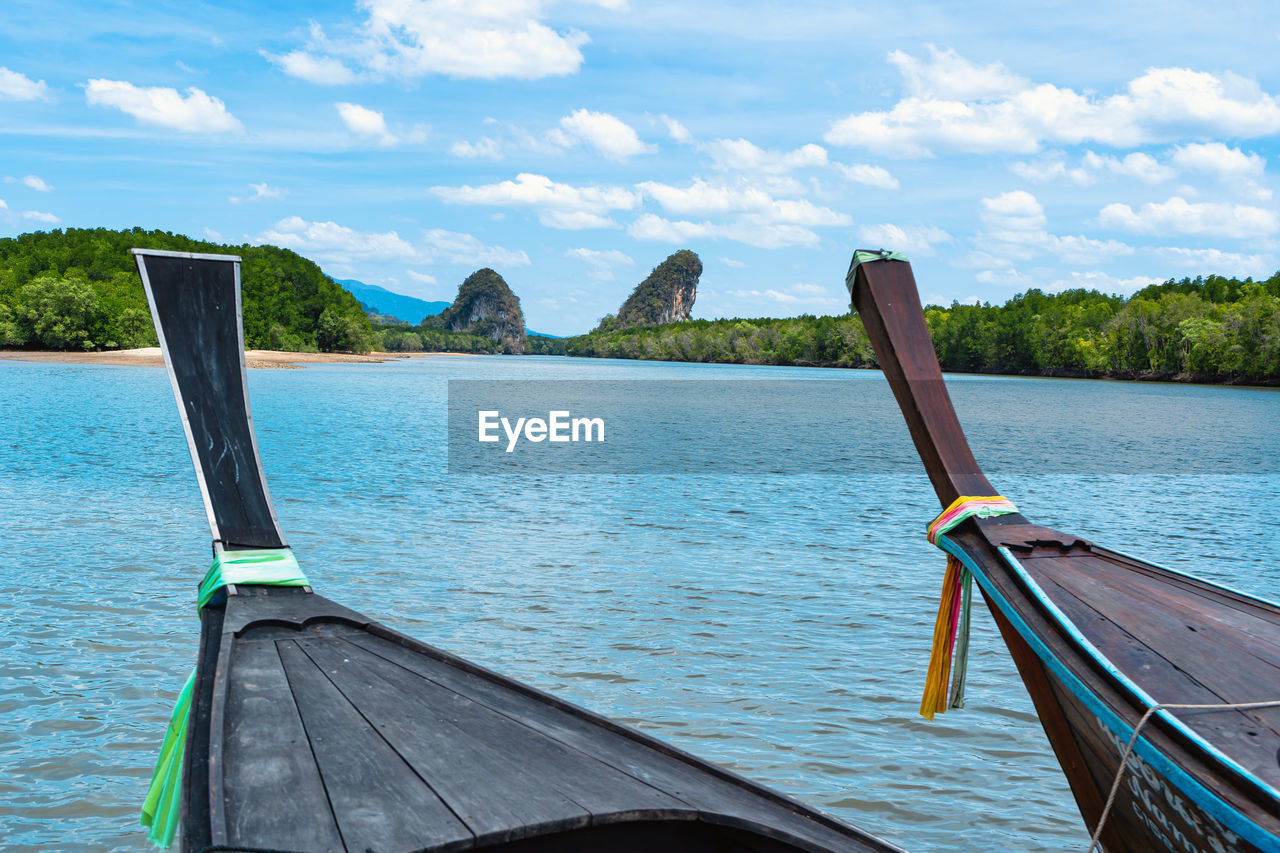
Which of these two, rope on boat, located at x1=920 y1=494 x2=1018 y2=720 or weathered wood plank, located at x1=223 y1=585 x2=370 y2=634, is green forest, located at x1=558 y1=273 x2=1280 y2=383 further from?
weathered wood plank, located at x1=223 y1=585 x2=370 y2=634

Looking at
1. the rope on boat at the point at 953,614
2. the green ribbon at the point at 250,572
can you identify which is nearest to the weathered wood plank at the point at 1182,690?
the rope on boat at the point at 953,614

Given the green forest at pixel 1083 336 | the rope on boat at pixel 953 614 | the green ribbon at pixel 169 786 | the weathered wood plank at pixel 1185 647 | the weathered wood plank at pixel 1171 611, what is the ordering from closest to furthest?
1. the weathered wood plank at pixel 1185 647
2. the weathered wood plank at pixel 1171 611
3. the green ribbon at pixel 169 786
4. the rope on boat at pixel 953 614
5. the green forest at pixel 1083 336

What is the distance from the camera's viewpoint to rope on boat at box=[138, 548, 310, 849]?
3.65 meters

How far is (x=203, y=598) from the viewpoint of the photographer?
437cm

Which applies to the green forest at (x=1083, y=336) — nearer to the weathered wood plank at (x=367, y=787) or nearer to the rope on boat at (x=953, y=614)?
the rope on boat at (x=953, y=614)

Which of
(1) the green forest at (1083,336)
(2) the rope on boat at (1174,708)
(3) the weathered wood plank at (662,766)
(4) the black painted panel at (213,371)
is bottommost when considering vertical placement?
(3) the weathered wood plank at (662,766)

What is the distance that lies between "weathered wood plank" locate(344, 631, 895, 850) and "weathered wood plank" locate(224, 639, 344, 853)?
56 cm

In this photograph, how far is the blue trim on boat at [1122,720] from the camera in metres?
2.39

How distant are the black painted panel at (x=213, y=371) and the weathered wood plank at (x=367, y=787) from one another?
2169 millimetres

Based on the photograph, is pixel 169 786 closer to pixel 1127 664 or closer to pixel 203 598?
pixel 203 598

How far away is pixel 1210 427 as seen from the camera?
123 ft

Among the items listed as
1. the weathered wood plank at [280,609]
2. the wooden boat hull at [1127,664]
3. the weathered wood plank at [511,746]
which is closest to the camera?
the weathered wood plank at [511,746]

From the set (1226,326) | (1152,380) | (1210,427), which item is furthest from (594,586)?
(1152,380)

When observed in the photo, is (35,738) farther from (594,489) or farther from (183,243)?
(183,243)
